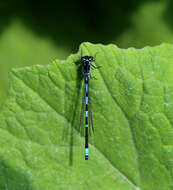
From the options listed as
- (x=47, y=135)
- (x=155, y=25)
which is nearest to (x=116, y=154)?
(x=47, y=135)

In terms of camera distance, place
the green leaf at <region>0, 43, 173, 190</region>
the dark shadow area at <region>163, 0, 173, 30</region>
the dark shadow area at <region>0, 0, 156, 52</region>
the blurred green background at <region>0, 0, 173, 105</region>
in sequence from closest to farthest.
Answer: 1. the green leaf at <region>0, 43, 173, 190</region>
2. the dark shadow area at <region>163, 0, 173, 30</region>
3. the blurred green background at <region>0, 0, 173, 105</region>
4. the dark shadow area at <region>0, 0, 156, 52</region>

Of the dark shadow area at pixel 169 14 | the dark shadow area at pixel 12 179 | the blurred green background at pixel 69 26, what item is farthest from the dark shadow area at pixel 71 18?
A: the dark shadow area at pixel 12 179

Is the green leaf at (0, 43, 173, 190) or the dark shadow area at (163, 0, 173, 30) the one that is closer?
the green leaf at (0, 43, 173, 190)

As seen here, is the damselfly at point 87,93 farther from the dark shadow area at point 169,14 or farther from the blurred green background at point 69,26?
the dark shadow area at point 169,14

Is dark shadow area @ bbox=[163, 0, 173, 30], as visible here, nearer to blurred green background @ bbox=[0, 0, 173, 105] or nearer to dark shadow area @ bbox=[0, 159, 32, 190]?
blurred green background @ bbox=[0, 0, 173, 105]

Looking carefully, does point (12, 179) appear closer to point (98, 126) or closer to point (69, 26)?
point (98, 126)

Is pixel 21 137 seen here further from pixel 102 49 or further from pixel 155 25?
pixel 155 25

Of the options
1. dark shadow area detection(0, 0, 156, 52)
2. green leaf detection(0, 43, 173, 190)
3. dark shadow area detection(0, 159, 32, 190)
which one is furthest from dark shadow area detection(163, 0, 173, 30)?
dark shadow area detection(0, 159, 32, 190)
